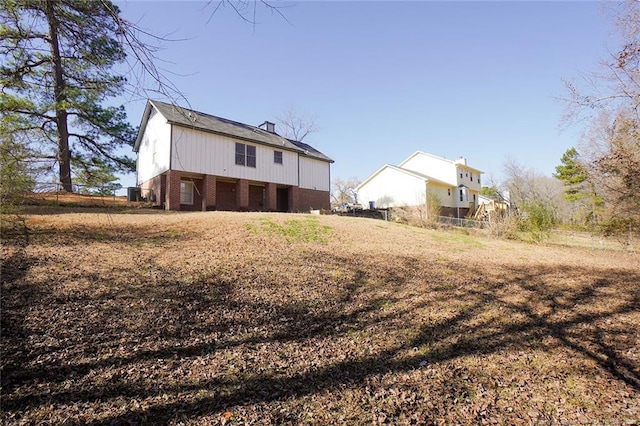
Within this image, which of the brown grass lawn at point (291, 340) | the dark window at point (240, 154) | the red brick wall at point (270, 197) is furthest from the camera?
the red brick wall at point (270, 197)

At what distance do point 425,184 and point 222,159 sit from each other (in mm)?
19669

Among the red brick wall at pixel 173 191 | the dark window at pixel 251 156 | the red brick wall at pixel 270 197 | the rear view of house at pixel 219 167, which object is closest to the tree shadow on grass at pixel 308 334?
the red brick wall at pixel 173 191

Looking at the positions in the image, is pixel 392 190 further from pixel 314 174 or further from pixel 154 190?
pixel 154 190

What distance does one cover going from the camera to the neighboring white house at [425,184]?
30.3 meters

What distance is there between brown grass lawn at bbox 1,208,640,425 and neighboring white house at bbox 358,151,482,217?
23.6m

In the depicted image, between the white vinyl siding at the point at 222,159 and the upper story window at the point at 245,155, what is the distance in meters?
0.20

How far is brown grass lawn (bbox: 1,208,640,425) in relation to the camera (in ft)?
8.96

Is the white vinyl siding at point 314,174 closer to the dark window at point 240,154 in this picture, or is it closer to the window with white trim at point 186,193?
the dark window at point 240,154

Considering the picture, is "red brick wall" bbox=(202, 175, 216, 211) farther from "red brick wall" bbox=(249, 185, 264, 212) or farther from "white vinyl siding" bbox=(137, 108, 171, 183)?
"red brick wall" bbox=(249, 185, 264, 212)

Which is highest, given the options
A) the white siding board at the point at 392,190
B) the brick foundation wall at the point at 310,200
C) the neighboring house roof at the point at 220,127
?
the neighboring house roof at the point at 220,127

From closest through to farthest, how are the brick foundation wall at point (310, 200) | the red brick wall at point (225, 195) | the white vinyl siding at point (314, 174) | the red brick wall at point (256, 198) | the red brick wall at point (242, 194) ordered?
the red brick wall at point (242, 194) → the red brick wall at point (225, 195) → the red brick wall at point (256, 198) → the brick foundation wall at point (310, 200) → the white vinyl siding at point (314, 174)

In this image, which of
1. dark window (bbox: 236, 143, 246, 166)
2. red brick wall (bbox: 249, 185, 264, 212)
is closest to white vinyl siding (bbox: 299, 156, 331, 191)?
red brick wall (bbox: 249, 185, 264, 212)

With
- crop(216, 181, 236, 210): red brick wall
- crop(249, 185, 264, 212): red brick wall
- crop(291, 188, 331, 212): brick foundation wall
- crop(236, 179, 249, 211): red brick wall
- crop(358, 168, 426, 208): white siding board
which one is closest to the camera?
crop(236, 179, 249, 211): red brick wall

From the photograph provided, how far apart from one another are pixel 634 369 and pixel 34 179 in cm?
881
